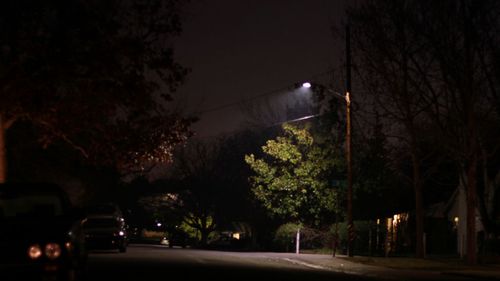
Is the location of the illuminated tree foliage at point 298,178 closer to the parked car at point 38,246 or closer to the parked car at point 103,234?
the parked car at point 103,234

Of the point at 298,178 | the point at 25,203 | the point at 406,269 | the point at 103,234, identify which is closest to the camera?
the point at 25,203

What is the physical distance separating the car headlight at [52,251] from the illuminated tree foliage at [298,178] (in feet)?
107

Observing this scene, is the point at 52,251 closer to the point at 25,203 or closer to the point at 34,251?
the point at 34,251

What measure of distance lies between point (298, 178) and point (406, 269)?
603 inches

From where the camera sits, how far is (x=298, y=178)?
44219mm

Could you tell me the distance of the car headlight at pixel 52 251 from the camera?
11.3 m

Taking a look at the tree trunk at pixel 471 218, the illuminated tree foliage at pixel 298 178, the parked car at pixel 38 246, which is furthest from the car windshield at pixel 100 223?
the parked car at pixel 38 246

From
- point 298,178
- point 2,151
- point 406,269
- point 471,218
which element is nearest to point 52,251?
point 2,151

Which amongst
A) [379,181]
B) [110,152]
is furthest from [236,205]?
[110,152]

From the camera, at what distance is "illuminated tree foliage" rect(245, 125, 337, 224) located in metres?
43.7

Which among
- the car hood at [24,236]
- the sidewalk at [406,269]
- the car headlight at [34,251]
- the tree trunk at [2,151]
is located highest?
the tree trunk at [2,151]

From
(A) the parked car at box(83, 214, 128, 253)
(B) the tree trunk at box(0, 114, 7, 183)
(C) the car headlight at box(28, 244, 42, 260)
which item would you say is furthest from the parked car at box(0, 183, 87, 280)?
(A) the parked car at box(83, 214, 128, 253)

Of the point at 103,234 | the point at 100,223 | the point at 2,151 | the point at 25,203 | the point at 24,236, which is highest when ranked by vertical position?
the point at 2,151

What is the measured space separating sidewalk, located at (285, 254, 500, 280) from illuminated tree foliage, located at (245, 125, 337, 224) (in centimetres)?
989
